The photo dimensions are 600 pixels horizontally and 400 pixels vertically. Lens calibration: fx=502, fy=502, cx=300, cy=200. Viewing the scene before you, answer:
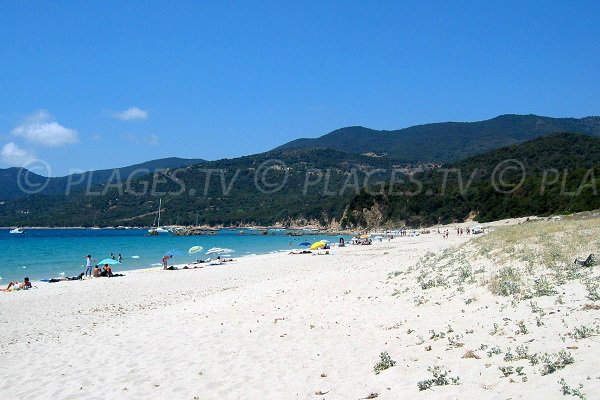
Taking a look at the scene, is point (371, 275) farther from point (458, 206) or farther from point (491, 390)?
point (458, 206)

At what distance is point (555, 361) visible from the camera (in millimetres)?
5625

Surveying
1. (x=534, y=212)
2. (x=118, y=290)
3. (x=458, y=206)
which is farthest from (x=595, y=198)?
(x=118, y=290)

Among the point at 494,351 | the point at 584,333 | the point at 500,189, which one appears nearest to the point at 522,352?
the point at 494,351

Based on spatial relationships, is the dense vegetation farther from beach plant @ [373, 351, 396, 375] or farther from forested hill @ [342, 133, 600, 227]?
beach plant @ [373, 351, 396, 375]

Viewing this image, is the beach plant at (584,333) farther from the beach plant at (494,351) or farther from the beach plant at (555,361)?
the beach plant at (494,351)

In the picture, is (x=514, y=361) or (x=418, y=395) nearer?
(x=418, y=395)

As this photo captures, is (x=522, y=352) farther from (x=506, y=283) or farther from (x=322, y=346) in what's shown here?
(x=506, y=283)

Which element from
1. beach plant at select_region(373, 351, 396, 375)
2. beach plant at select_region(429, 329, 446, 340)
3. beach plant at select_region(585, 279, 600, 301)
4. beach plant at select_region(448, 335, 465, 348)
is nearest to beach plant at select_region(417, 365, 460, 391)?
beach plant at select_region(373, 351, 396, 375)

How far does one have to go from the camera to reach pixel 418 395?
5707 mm

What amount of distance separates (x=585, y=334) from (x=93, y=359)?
8418mm

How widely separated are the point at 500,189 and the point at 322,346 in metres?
78.6

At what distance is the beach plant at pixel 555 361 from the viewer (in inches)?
214

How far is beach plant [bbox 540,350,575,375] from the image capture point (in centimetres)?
543

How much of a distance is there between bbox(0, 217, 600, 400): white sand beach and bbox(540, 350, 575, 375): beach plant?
64 millimetres
